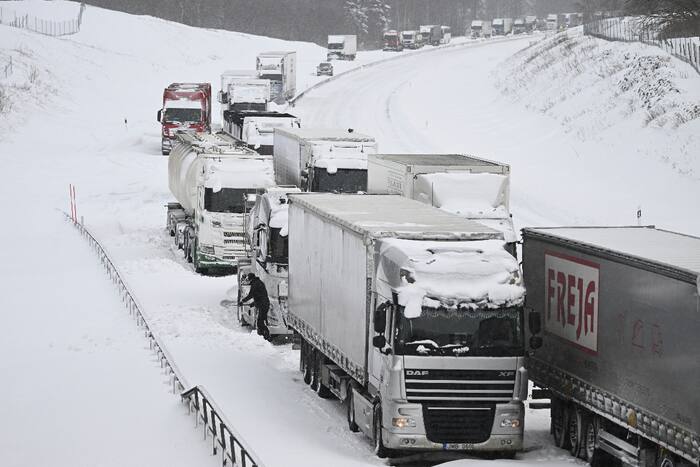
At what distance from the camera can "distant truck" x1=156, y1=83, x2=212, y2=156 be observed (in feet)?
206

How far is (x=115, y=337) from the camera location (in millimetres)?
25797

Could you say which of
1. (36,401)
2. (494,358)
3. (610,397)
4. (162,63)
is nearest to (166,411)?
(36,401)

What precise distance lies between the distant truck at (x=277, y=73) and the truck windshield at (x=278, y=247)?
55.8 m

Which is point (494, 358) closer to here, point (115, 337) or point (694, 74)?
point (115, 337)

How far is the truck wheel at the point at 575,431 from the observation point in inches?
704

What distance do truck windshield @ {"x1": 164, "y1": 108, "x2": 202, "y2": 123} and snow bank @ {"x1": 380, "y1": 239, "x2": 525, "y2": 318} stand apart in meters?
46.8

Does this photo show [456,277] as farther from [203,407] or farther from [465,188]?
[465,188]

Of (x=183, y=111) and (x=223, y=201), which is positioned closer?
(x=223, y=201)

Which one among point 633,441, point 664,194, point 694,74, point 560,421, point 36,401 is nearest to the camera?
point 633,441

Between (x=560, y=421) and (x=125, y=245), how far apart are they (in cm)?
2476

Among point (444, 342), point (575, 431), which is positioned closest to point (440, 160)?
point (575, 431)

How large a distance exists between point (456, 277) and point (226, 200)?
1840 centimetres

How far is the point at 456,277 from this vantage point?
56.2 ft

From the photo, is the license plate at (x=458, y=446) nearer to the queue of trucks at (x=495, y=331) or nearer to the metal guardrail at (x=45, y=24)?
the queue of trucks at (x=495, y=331)
